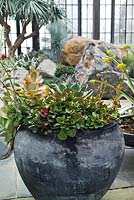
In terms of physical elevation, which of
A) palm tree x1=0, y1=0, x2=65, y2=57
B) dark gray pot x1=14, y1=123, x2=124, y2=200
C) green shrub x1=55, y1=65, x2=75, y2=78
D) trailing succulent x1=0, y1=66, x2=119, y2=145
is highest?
palm tree x1=0, y1=0, x2=65, y2=57

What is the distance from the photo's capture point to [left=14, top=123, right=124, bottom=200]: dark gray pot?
1.87 metres

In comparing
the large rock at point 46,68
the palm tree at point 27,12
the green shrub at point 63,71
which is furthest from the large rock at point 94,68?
the palm tree at point 27,12

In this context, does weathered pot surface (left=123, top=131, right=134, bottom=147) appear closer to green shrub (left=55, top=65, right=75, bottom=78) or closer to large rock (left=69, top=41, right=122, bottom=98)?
large rock (left=69, top=41, right=122, bottom=98)

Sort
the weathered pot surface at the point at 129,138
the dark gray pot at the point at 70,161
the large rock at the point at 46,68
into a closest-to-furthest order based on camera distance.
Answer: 1. the dark gray pot at the point at 70,161
2. the weathered pot surface at the point at 129,138
3. the large rock at the point at 46,68

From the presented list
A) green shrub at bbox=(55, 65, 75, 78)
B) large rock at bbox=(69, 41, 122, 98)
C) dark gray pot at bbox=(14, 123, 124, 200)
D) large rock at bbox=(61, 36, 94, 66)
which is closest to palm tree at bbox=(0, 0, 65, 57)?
large rock at bbox=(61, 36, 94, 66)

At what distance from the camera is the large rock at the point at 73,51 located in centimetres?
745

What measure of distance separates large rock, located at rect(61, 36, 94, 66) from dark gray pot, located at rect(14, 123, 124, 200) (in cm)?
558

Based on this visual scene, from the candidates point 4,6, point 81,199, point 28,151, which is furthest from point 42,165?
point 4,6

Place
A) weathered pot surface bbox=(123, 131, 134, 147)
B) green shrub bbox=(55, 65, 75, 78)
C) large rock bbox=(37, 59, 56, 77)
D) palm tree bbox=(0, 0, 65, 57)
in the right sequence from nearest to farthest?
weathered pot surface bbox=(123, 131, 134, 147), large rock bbox=(37, 59, 56, 77), palm tree bbox=(0, 0, 65, 57), green shrub bbox=(55, 65, 75, 78)

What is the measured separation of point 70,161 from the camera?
6.13ft

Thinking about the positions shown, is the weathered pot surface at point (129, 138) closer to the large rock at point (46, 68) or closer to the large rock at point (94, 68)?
the large rock at point (94, 68)

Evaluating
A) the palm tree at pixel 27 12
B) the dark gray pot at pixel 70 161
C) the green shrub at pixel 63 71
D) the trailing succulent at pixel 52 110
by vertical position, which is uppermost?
the palm tree at pixel 27 12

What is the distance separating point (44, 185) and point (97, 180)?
31cm

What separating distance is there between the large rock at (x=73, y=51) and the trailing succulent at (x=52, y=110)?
5372 mm
